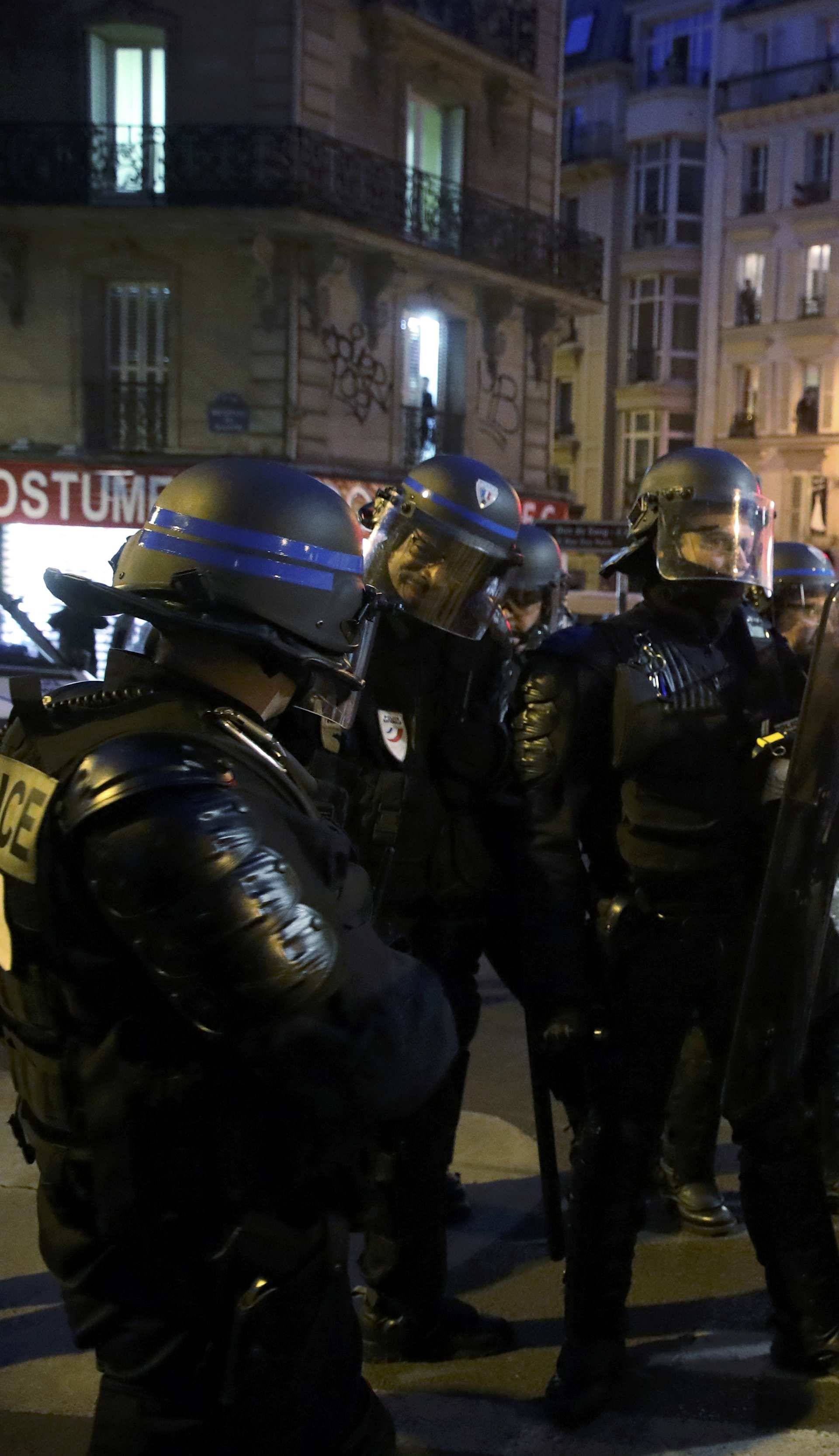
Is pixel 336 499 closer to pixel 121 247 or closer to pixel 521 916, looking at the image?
pixel 521 916

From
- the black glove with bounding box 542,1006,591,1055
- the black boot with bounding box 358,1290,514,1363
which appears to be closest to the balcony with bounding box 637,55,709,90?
the black glove with bounding box 542,1006,591,1055

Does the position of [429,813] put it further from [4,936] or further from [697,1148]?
[4,936]

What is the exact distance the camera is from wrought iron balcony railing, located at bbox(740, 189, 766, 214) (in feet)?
100

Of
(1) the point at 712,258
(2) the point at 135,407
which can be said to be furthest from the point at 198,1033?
(1) the point at 712,258

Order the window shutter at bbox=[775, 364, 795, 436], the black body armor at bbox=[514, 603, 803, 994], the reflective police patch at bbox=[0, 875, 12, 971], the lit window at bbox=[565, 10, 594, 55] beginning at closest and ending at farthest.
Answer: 1. the reflective police patch at bbox=[0, 875, 12, 971]
2. the black body armor at bbox=[514, 603, 803, 994]
3. the window shutter at bbox=[775, 364, 795, 436]
4. the lit window at bbox=[565, 10, 594, 55]

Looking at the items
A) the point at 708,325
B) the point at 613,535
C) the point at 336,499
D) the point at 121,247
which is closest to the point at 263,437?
the point at 121,247

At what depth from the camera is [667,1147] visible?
378cm

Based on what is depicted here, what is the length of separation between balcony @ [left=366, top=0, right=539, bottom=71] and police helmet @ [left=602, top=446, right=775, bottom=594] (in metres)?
15.8

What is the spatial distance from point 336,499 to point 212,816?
590mm

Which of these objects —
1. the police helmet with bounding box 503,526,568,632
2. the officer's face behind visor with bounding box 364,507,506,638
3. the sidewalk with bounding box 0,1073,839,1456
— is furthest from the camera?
the police helmet with bounding box 503,526,568,632

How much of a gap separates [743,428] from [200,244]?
17.5 metres

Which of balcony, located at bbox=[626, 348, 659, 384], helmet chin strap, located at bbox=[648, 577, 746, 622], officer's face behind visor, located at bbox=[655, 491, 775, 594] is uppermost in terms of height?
balcony, located at bbox=[626, 348, 659, 384]

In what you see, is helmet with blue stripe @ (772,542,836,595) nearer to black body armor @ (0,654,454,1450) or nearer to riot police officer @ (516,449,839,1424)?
riot police officer @ (516,449,839,1424)

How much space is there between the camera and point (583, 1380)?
2746mm
